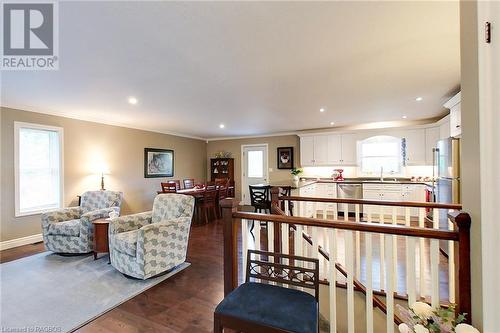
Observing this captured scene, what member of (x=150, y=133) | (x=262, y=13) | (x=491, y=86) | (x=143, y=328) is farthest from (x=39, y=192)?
(x=491, y=86)

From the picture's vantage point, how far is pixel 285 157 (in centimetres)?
755

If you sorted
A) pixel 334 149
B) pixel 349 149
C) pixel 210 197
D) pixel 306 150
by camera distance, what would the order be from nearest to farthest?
pixel 210 197 → pixel 349 149 → pixel 334 149 → pixel 306 150

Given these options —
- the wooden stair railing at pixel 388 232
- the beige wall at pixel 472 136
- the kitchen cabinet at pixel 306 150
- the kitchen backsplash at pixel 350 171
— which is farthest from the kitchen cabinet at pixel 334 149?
the beige wall at pixel 472 136

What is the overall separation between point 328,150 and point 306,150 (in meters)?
0.65

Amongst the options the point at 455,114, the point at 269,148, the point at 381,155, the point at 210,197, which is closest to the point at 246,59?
the point at 455,114

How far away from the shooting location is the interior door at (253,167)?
7961mm

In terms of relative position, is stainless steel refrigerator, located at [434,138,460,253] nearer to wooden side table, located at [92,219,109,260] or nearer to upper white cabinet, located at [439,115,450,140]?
upper white cabinet, located at [439,115,450,140]

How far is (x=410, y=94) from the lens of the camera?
376cm

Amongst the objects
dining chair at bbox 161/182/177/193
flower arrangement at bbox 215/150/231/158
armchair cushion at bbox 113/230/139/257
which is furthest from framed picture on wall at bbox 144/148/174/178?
armchair cushion at bbox 113/230/139/257

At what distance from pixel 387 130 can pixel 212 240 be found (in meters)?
5.15

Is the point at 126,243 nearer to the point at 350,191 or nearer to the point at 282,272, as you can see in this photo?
the point at 282,272

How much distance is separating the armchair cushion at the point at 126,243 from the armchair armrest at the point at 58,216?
59.7 inches

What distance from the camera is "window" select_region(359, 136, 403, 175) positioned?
19.8 feet

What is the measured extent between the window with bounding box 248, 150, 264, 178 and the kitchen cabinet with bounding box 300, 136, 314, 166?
1.49m
